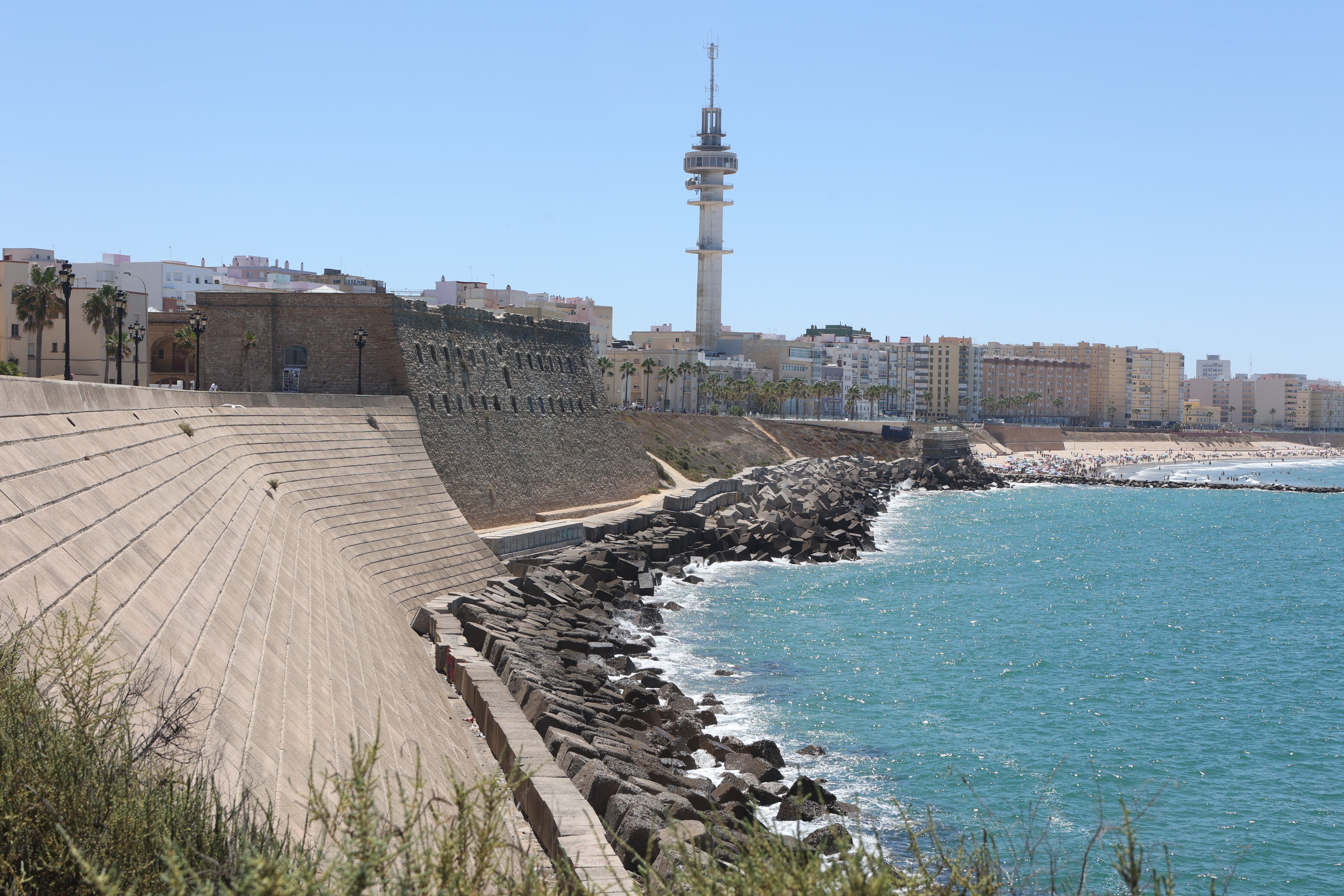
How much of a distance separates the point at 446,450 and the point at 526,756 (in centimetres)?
1852

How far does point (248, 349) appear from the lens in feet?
106

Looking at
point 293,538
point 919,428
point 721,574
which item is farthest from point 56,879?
point 919,428

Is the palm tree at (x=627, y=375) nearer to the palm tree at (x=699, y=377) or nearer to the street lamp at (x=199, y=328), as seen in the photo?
the palm tree at (x=699, y=377)

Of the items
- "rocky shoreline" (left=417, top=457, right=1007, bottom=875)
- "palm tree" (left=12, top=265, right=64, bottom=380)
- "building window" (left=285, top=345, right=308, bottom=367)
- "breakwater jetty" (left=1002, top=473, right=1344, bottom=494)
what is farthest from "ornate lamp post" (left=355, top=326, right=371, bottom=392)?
"breakwater jetty" (left=1002, top=473, right=1344, bottom=494)

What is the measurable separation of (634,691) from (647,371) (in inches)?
2940

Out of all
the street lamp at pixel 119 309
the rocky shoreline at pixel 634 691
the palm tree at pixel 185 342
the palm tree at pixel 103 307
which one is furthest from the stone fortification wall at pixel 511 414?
the palm tree at pixel 103 307

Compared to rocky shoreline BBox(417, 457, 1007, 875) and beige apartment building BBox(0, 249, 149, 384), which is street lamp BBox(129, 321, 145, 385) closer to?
beige apartment building BBox(0, 249, 149, 384)

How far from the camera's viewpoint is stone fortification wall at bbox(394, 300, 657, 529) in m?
31.9

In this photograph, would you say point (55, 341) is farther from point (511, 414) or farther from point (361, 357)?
point (511, 414)

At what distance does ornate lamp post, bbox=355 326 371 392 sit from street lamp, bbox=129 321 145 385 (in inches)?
251

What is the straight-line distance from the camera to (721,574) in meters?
39.0

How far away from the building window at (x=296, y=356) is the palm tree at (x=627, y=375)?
59809mm

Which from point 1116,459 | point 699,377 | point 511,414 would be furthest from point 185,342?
point 1116,459

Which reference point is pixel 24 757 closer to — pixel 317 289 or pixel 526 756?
pixel 526 756
